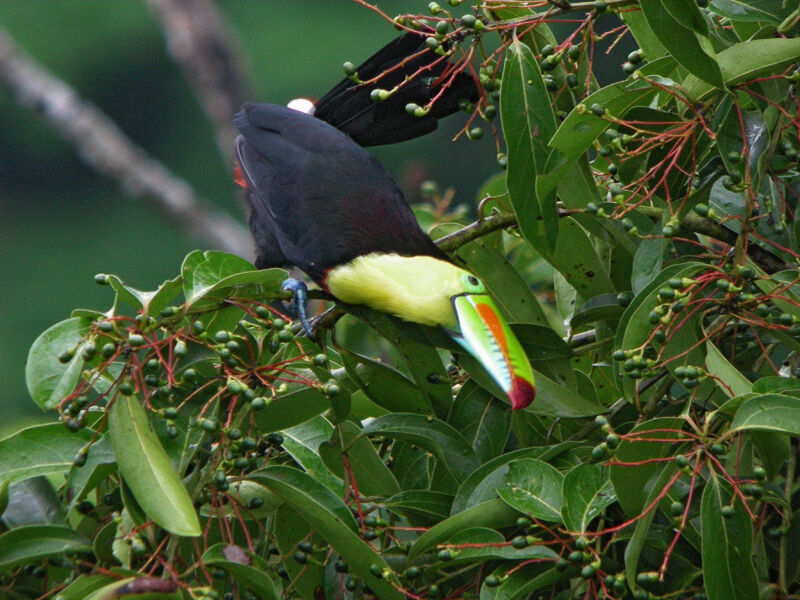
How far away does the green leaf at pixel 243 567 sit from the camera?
1.44 meters

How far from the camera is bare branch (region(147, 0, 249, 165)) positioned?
717 centimetres

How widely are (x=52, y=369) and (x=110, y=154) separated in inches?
241

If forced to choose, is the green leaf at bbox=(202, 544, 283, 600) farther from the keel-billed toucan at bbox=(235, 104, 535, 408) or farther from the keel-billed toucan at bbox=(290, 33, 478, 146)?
the keel-billed toucan at bbox=(290, 33, 478, 146)

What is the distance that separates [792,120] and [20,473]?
1231 millimetres

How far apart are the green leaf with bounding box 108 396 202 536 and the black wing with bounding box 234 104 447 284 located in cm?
71

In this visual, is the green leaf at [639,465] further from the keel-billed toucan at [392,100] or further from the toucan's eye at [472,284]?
the keel-billed toucan at [392,100]

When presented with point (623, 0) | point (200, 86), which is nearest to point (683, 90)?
point (623, 0)

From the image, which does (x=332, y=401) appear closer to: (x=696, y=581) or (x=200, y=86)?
(x=696, y=581)

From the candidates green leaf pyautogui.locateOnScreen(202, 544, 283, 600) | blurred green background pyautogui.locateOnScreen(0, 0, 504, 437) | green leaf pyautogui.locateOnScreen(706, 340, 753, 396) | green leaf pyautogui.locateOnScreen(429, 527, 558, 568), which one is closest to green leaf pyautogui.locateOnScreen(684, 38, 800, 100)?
green leaf pyautogui.locateOnScreen(706, 340, 753, 396)

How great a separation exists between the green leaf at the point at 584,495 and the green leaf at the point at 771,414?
0.22 m

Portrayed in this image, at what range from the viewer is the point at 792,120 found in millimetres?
1519

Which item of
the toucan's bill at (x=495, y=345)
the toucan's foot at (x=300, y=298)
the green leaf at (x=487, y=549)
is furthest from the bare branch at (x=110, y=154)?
the green leaf at (x=487, y=549)

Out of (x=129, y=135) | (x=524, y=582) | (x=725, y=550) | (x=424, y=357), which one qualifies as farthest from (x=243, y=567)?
(x=129, y=135)

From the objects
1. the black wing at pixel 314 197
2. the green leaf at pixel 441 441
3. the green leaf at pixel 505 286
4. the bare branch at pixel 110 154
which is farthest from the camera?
the bare branch at pixel 110 154
